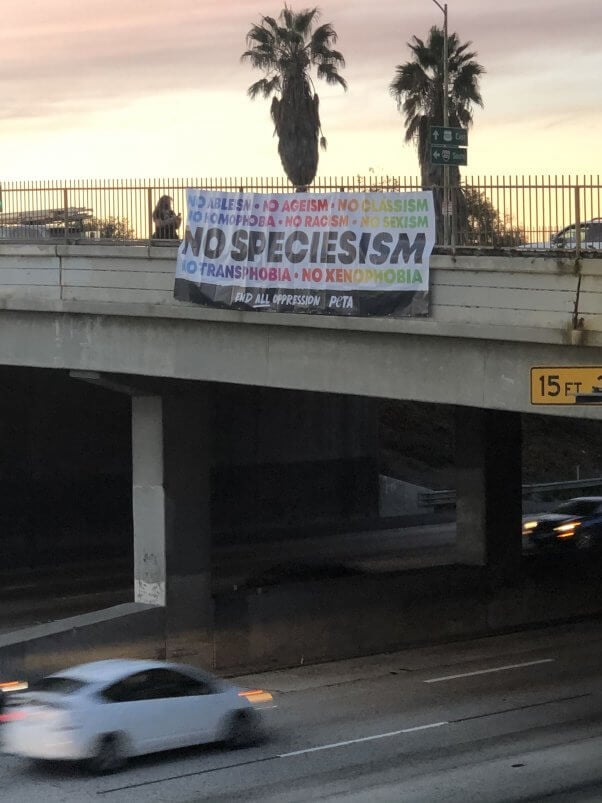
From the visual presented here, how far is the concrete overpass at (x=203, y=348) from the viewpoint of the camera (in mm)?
17250

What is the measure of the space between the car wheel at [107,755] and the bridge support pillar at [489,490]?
13746mm

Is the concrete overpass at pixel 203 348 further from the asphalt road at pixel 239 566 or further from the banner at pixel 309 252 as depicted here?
the asphalt road at pixel 239 566

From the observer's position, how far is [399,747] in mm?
18344

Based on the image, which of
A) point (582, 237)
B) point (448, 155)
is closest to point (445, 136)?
point (448, 155)

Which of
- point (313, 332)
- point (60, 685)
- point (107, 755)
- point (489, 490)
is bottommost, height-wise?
point (107, 755)

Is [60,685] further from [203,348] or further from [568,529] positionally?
[568,529]

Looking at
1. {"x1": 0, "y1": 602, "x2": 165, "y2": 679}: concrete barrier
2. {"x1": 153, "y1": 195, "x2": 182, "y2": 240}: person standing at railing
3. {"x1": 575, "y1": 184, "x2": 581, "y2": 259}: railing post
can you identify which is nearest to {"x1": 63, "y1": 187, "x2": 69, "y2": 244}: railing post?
{"x1": 153, "y1": 195, "x2": 182, "y2": 240}: person standing at railing

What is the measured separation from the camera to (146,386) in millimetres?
23547

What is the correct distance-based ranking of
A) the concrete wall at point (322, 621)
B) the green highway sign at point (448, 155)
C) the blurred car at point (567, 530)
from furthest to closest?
the blurred car at point (567, 530), the green highway sign at point (448, 155), the concrete wall at point (322, 621)

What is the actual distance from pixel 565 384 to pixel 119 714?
7.04m

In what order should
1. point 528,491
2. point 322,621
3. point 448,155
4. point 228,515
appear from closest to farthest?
point 448,155, point 322,621, point 228,515, point 528,491

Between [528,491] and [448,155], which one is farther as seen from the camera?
[528,491]

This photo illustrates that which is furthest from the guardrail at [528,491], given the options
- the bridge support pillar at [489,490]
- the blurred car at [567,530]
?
the bridge support pillar at [489,490]

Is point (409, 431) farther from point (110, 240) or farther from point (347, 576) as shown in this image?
point (110, 240)
